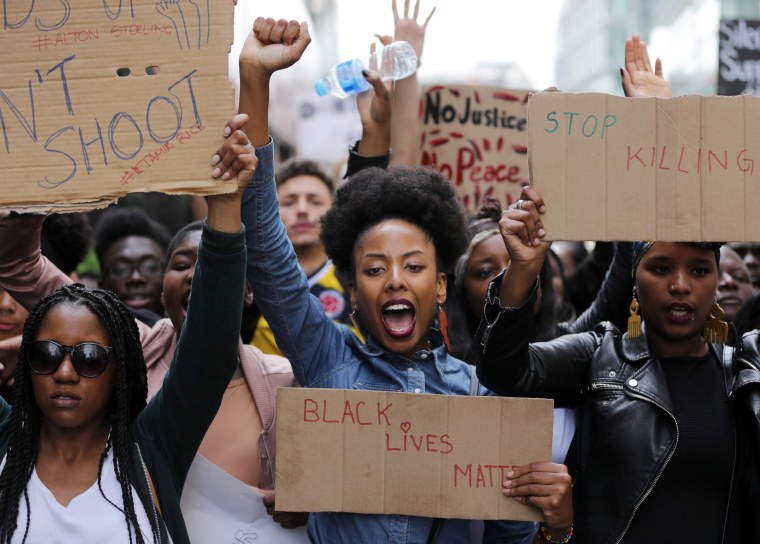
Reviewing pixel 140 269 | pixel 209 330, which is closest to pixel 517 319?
pixel 209 330

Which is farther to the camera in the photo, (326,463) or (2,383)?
(2,383)

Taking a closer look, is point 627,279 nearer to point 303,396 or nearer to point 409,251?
point 409,251

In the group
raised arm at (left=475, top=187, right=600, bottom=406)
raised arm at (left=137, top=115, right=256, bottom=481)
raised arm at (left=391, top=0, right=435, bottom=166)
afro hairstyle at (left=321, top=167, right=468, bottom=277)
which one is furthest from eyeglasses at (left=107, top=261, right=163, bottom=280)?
raised arm at (left=475, top=187, right=600, bottom=406)

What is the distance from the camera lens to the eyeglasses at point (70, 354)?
8.79 feet

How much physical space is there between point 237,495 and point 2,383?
1.18 metres

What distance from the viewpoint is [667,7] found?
57.1 meters

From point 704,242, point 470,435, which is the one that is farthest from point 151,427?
point 704,242

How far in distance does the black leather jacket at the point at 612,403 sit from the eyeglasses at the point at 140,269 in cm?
264

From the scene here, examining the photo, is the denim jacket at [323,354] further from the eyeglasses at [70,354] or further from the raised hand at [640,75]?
the raised hand at [640,75]

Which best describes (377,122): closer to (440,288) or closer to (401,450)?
(440,288)

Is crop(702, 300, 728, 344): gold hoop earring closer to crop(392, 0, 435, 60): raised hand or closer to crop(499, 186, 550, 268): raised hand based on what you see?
crop(499, 186, 550, 268): raised hand

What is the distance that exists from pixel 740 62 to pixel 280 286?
4.18 metres

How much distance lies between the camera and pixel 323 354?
2998mm

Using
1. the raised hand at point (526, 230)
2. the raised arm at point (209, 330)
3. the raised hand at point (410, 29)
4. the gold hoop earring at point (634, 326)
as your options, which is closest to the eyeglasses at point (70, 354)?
the raised arm at point (209, 330)
